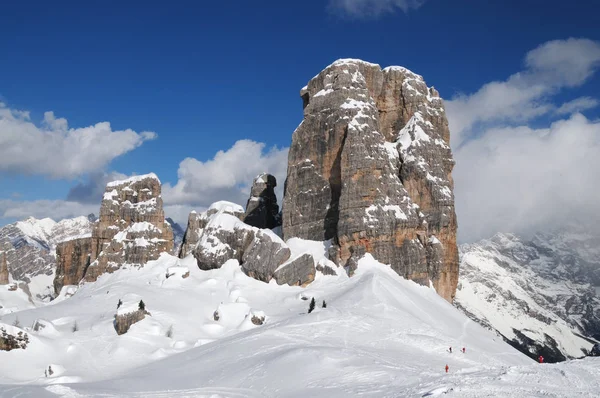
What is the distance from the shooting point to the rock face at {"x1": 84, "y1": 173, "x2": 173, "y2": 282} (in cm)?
7494

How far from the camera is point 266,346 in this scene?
129 ft

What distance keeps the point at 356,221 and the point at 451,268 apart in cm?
2039

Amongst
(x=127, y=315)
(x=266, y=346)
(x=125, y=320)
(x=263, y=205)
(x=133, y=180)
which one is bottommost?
(x=266, y=346)

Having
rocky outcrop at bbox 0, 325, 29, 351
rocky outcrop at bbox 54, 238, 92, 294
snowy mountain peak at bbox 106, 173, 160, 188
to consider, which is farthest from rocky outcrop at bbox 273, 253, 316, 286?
rocky outcrop at bbox 54, 238, 92, 294

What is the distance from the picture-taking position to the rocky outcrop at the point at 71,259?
276 feet

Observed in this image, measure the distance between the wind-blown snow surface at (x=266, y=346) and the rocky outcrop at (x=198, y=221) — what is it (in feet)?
28.0

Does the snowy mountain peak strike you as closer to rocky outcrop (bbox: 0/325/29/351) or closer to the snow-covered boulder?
the snow-covered boulder

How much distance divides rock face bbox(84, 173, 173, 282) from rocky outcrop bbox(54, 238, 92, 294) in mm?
5696

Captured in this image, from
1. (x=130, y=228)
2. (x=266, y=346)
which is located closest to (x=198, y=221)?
(x=130, y=228)

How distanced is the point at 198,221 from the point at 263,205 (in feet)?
40.2

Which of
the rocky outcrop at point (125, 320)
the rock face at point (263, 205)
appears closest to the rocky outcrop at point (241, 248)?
the rock face at point (263, 205)

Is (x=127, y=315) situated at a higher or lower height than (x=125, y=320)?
higher

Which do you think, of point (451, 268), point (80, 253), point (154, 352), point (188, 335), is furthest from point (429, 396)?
point (80, 253)

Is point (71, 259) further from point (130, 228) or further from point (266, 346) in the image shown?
point (266, 346)
